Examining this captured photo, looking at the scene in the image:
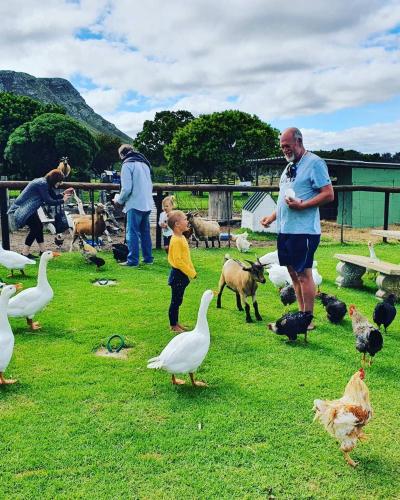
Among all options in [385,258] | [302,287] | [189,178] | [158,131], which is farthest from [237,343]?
[158,131]

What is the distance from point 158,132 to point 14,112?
22.6 m

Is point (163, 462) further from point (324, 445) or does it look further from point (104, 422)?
point (324, 445)

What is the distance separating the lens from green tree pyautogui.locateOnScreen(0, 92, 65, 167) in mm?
46375

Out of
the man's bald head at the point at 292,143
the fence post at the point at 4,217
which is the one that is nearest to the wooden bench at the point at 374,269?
the man's bald head at the point at 292,143

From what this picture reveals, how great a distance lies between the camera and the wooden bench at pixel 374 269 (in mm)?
7199

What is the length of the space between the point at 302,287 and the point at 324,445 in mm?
2378

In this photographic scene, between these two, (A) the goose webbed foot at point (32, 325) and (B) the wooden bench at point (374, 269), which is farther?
(B) the wooden bench at point (374, 269)

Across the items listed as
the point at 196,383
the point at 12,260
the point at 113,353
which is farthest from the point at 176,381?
the point at 12,260

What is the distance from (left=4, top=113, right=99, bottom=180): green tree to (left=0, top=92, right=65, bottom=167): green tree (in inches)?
146

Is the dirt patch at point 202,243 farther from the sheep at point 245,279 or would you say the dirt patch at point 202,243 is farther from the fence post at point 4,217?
the sheep at point 245,279

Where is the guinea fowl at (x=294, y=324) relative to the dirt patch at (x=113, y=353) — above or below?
above

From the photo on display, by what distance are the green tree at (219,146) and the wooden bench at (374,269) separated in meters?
36.5

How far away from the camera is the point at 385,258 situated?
10641 mm

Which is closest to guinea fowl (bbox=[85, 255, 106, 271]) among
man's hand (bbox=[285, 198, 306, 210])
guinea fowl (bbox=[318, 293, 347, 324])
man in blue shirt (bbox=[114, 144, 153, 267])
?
man in blue shirt (bbox=[114, 144, 153, 267])
